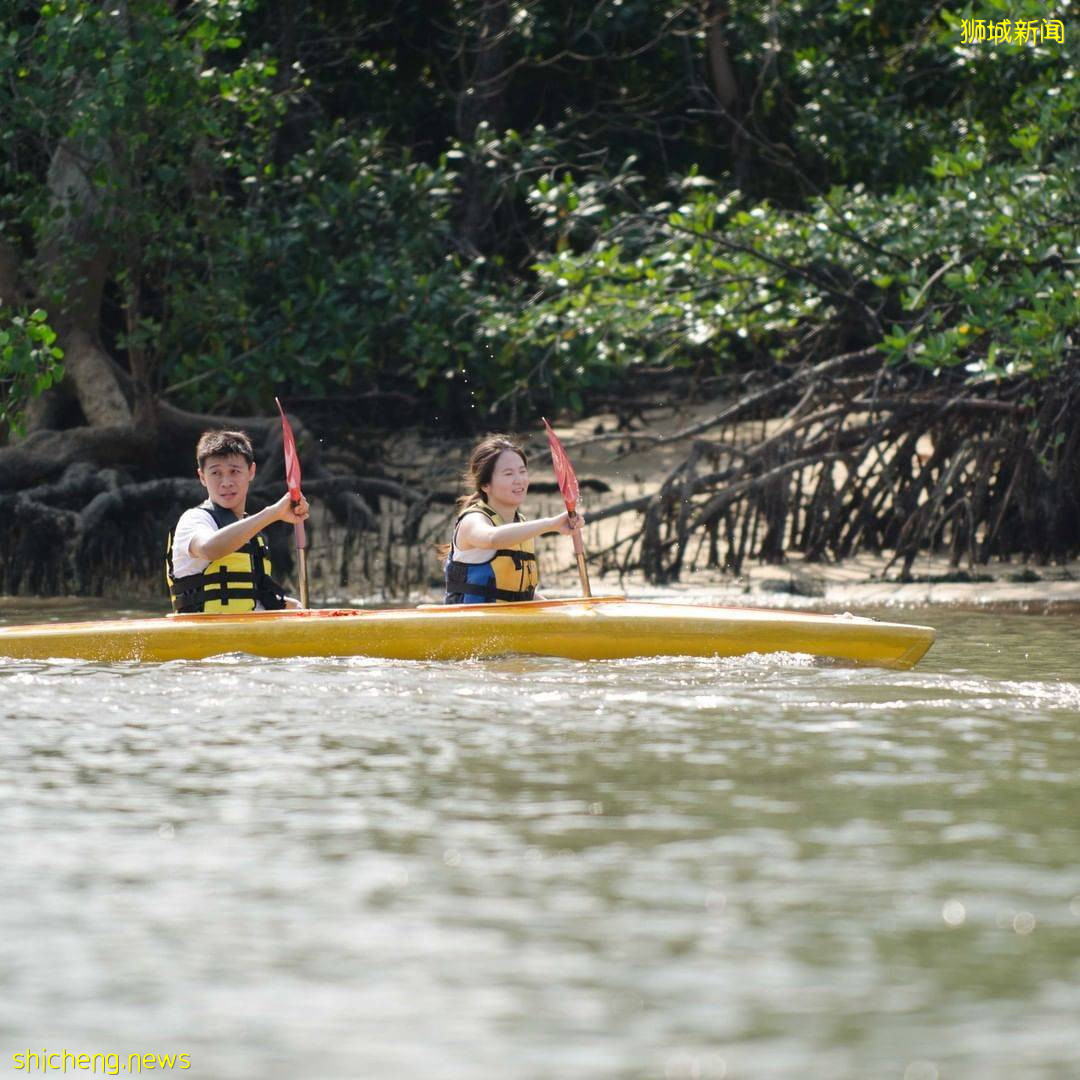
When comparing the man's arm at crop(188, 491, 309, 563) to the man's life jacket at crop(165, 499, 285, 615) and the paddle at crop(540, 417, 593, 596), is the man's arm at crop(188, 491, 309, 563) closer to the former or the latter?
the man's life jacket at crop(165, 499, 285, 615)

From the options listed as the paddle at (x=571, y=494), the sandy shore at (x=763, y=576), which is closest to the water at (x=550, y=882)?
the paddle at (x=571, y=494)

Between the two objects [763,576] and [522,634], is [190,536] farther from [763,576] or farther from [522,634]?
[763,576]

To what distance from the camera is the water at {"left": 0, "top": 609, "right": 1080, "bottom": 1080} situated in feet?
9.64

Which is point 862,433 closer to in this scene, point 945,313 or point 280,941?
point 945,313

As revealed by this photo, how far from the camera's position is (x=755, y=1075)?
2.76 m

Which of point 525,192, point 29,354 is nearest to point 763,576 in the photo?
point 29,354

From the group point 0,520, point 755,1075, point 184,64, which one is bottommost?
point 755,1075

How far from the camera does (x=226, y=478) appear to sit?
24.3 ft

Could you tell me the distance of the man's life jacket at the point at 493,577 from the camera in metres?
7.75

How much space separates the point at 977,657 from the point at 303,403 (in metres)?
7.50

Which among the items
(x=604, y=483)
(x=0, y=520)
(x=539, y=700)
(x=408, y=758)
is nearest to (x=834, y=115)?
(x=604, y=483)

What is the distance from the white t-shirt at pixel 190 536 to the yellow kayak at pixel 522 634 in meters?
0.27

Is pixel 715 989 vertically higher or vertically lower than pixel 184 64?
lower

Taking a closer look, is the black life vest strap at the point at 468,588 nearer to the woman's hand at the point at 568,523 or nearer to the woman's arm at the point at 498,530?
the woman's arm at the point at 498,530
